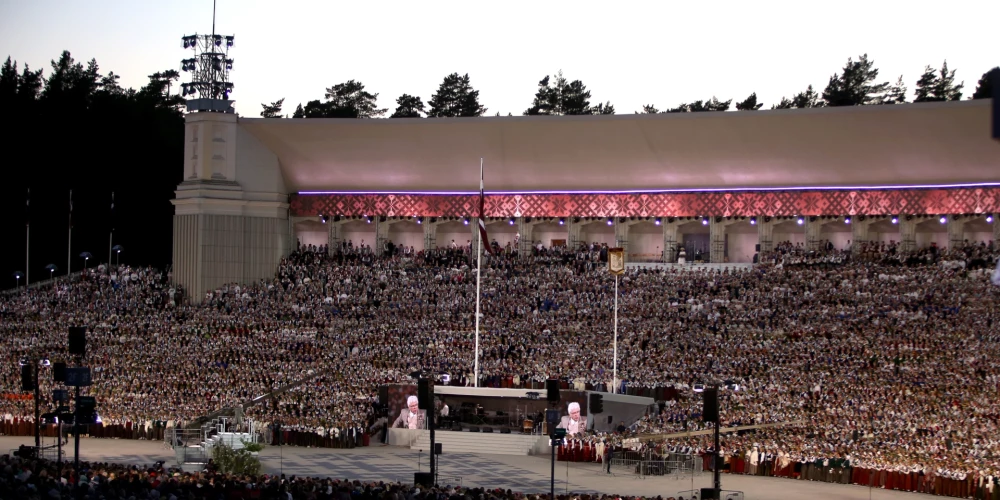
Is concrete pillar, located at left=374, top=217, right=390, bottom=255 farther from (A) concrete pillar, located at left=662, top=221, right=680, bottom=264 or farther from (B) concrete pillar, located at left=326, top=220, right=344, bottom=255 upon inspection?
(A) concrete pillar, located at left=662, top=221, right=680, bottom=264

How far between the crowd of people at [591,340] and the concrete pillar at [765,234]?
7.01ft

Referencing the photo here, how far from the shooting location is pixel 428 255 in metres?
60.4

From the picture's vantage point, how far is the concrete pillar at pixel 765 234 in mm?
59000

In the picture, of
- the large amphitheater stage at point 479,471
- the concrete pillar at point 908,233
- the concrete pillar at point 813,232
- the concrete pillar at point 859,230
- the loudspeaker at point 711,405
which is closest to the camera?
the loudspeaker at point 711,405

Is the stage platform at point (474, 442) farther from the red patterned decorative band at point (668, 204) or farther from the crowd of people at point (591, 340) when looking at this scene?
the red patterned decorative band at point (668, 204)

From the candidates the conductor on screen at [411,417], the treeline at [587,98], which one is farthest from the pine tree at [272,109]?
the conductor on screen at [411,417]

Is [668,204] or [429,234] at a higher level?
[668,204]

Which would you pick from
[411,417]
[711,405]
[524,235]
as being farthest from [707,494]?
[524,235]

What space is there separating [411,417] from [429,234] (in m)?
21.2

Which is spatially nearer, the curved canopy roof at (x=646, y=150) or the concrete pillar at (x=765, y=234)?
the curved canopy roof at (x=646, y=150)

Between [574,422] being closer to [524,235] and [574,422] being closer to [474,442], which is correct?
[474,442]

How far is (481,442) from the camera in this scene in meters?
42.1

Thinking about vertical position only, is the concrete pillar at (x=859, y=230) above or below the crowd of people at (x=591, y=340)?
above

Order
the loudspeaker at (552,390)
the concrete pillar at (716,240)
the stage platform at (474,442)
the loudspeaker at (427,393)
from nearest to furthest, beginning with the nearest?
the loudspeaker at (427,393)
the loudspeaker at (552,390)
the stage platform at (474,442)
the concrete pillar at (716,240)
